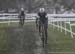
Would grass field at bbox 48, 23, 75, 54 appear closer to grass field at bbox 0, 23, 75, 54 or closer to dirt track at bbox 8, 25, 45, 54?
grass field at bbox 0, 23, 75, 54

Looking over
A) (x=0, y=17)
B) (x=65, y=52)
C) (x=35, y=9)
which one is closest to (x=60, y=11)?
(x=35, y=9)

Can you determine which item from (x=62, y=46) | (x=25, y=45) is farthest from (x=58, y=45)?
(x=25, y=45)

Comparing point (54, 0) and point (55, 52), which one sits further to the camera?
point (54, 0)

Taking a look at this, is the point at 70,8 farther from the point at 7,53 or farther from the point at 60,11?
the point at 7,53

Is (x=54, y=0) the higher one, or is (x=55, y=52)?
(x=54, y=0)

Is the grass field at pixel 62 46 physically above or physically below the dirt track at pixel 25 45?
below

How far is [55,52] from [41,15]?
2.84 m

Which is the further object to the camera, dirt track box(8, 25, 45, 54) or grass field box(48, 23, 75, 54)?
grass field box(48, 23, 75, 54)

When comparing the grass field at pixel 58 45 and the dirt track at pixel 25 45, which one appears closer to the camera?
the dirt track at pixel 25 45

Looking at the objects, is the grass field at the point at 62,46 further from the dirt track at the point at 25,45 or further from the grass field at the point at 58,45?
the dirt track at the point at 25,45

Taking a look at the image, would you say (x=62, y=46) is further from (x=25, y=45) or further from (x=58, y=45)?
(x=25, y=45)

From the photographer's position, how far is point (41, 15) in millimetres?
10594

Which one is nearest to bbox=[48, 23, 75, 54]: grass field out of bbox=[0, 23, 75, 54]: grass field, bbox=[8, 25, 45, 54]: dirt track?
bbox=[0, 23, 75, 54]: grass field

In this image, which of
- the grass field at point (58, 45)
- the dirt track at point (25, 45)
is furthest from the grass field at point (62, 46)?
the dirt track at point (25, 45)
